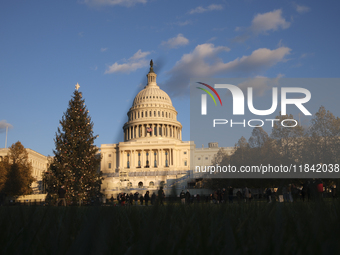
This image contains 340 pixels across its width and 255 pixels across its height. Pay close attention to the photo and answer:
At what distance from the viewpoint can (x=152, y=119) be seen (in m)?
126

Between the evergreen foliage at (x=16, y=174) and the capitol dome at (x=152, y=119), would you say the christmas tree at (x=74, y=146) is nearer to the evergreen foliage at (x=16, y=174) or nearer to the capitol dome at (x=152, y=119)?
the evergreen foliage at (x=16, y=174)

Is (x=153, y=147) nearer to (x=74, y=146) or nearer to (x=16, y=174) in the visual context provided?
(x=16, y=174)

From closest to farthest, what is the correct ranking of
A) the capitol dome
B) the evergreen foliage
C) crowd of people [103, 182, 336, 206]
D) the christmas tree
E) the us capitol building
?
1. crowd of people [103, 182, 336, 206]
2. the christmas tree
3. the evergreen foliage
4. the us capitol building
5. the capitol dome

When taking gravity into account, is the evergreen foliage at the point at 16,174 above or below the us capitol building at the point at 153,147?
below

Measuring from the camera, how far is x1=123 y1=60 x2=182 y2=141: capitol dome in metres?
126

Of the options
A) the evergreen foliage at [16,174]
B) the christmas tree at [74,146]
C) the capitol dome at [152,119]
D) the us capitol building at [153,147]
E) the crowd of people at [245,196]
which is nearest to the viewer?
the crowd of people at [245,196]

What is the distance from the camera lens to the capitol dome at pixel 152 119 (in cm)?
12550

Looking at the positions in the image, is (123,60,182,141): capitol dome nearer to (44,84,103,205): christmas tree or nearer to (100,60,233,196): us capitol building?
(100,60,233,196): us capitol building

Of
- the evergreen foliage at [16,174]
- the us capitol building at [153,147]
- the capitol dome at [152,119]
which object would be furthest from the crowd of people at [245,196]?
the capitol dome at [152,119]

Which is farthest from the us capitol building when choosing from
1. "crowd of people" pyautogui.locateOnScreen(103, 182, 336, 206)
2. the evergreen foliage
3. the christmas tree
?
"crowd of people" pyautogui.locateOnScreen(103, 182, 336, 206)

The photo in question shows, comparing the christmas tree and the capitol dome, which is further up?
the capitol dome

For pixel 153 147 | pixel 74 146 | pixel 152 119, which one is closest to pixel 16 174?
pixel 74 146

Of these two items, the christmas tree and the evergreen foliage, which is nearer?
the christmas tree

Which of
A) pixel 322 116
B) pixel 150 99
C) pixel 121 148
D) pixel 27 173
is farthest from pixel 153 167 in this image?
pixel 322 116
